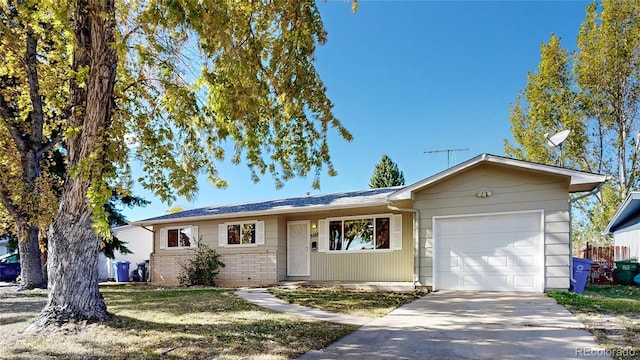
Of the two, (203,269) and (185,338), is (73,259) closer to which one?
(185,338)

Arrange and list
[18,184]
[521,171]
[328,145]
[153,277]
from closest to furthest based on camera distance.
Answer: [328,145] < [521,171] < [18,184] < [153,277]

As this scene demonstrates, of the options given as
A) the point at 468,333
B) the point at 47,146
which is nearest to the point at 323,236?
the point at 468,333

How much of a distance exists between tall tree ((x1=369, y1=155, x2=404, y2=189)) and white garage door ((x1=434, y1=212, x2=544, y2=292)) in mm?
18719

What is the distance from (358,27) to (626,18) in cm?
1258

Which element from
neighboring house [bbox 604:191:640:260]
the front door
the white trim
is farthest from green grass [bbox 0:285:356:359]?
neighboring house [bbox 604:191:640:260]

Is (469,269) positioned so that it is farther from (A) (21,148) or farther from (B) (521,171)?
(A) (21,148)

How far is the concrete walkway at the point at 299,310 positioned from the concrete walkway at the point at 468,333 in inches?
0.7

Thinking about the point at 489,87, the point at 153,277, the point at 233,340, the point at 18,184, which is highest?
the point at 489,87

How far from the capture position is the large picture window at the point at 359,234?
11.6 meters

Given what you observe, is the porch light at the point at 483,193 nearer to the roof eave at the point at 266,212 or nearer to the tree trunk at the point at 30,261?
the roof eave at the point at 266,212

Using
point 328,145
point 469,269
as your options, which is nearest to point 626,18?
point 469,269

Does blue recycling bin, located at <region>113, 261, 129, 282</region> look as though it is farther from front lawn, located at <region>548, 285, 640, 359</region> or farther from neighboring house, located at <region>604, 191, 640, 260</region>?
neighboring house, located at <region>604, 191, 640, 260</region>

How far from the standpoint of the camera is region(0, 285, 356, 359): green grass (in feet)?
14.5

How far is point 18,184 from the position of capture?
1066 centimetres
